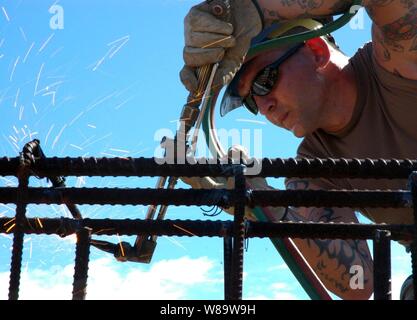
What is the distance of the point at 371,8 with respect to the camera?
4.14 m

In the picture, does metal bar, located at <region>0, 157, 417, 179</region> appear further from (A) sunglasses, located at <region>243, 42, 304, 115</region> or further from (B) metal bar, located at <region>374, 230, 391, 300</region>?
(A) sunglasses, located at <region>243, 42, 304, 115</region>

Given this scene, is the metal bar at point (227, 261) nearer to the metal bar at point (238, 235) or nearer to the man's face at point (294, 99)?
the metal bar at point (238, 235)

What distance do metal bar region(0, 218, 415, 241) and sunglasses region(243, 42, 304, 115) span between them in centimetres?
261

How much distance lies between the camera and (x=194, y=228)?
78.1 inches

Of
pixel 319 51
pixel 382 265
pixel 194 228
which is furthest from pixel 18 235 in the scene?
pixel 319 51

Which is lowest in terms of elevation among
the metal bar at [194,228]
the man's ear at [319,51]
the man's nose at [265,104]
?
the metal bar at [194,228]

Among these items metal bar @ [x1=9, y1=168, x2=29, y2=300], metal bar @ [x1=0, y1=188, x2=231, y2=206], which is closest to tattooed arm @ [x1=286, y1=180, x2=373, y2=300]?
metal bar @ [x1=0, y1=188, x2=231, y2=206]

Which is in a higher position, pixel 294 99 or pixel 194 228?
pixel 294 99

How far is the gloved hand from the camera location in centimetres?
296

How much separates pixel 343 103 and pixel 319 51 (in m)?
0.40

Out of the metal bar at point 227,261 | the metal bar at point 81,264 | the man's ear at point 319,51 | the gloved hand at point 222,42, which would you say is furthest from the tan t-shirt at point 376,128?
the metal bar at point 81,264

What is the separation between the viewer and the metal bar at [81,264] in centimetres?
191

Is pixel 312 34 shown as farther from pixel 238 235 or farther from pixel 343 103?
pixel 238 235

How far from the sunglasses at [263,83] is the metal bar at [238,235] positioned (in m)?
2.70
